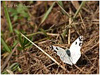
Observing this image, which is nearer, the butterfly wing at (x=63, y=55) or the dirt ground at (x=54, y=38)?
the butterfly wing at (x=63, y=55)

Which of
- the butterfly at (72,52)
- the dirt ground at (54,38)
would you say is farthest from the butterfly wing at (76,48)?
the dirt ground at (54,38)

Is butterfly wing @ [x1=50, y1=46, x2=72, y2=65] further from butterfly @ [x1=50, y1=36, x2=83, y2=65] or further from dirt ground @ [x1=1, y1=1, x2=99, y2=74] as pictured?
dirt ground @ [x1=1, y1=1, x2=99, y2=74]

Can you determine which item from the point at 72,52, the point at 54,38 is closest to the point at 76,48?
the point at 72,52

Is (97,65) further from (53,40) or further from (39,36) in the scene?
(39,36)

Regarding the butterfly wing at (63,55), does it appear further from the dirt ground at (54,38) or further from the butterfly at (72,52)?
the dirt ground at (54,38)

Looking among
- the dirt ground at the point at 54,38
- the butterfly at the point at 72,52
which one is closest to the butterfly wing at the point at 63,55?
the butterfly at the point at 72,52

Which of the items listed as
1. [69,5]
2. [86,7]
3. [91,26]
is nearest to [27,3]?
[69,5]
